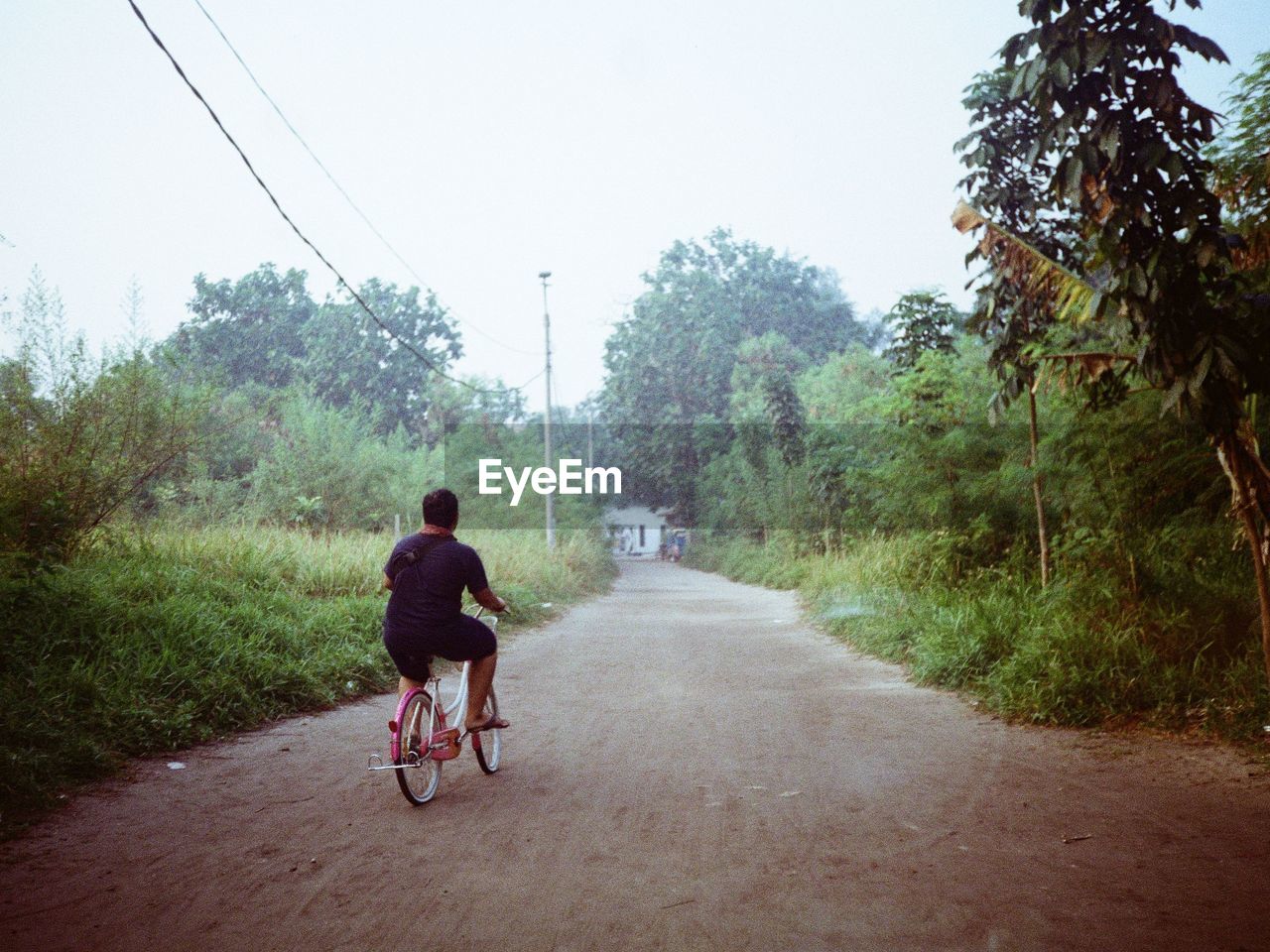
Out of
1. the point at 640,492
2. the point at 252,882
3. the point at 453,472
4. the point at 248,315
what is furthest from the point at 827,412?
the point at 252,882

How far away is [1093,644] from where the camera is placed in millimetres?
8906

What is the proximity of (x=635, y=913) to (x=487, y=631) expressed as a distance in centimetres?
264

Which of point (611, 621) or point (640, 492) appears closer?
point (611, 621)

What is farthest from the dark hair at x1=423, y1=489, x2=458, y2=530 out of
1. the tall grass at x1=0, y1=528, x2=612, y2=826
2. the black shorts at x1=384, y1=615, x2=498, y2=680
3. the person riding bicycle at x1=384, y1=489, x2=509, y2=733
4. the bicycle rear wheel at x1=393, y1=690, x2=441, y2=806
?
the tall grass at x1=0, y1=528, x2=612, y2=826

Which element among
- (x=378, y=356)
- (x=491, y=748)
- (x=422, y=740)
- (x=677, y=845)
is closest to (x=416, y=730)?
(x=422, y=740)

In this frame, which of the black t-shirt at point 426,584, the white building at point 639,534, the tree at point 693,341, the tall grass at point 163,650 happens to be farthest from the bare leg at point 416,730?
the white building at point 639,534

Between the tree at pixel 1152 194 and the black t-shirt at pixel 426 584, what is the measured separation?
487 cm

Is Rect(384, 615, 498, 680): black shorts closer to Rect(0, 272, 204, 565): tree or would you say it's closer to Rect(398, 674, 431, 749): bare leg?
Rect(398, 674, 431, 749): bare leg

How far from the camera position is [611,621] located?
1945cm

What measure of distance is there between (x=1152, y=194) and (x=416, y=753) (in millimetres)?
6330

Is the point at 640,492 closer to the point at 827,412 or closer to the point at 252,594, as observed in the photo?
the point at 827,412

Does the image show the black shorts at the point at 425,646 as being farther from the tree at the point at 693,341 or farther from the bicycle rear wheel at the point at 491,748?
the tree at the point at 693,341

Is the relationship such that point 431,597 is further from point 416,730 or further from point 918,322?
point 918,322

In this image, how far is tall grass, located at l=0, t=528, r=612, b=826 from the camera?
6762 millimetres
